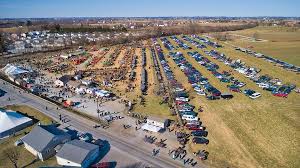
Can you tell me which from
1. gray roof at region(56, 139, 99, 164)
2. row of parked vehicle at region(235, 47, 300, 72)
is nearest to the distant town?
gray roof at region(56, 139, 99, 164)

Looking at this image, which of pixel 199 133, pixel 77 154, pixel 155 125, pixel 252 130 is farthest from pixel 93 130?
pixel 252 130

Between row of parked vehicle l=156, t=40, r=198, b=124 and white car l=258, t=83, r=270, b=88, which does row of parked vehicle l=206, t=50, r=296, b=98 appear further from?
row of parked vehicle l=156, t=40, r=198, b=124

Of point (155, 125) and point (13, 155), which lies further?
point (155, 125)

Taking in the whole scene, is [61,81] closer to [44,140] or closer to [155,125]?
[44,140]

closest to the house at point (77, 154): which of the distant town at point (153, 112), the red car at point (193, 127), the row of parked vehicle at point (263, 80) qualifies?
the distant town at point (153, 112)

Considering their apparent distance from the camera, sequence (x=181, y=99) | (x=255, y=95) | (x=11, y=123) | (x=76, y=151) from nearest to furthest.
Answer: (x=76, y=151) < (x=11, y=123) < (x=181, y=99) < (x=255, y=95)

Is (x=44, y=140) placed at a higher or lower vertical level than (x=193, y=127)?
higher

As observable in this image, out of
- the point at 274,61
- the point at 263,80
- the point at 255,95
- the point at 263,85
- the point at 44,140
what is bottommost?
the point at 44,140
